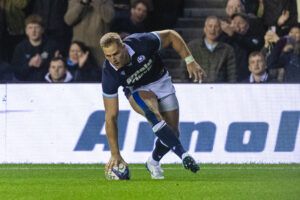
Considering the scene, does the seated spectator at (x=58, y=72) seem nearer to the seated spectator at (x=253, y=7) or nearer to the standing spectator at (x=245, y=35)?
the standing spectator at (x=245, y=35)

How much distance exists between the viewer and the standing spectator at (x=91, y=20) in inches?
874

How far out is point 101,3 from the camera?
22266 millimetres

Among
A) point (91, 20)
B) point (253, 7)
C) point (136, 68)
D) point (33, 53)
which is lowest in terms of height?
point (33, 53)

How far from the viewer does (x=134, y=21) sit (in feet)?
73.9

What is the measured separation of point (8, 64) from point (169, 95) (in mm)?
6820

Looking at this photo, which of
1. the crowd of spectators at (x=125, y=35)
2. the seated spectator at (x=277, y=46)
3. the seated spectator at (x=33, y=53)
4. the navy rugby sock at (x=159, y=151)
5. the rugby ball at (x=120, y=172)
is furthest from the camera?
the seated spectator at (x=33, y=53)

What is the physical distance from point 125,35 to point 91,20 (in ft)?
2.71

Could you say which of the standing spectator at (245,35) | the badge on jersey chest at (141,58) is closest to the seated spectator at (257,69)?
the standing spectator at (245,35)

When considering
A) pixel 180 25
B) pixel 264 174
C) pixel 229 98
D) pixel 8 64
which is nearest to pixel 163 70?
pixel 264 174

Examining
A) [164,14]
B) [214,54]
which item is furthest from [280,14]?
[164,14]

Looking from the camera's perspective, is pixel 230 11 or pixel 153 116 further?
pixel 230 11

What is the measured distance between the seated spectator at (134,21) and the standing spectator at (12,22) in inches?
65.2

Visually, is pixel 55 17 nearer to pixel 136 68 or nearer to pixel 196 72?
pixel 136 68

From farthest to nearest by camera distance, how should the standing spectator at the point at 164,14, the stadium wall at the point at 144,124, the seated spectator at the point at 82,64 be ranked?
the standing spectator at the point at 164,14 < the seated spectator at the point at 82,64 < the stadium wall at the point at 144,124
